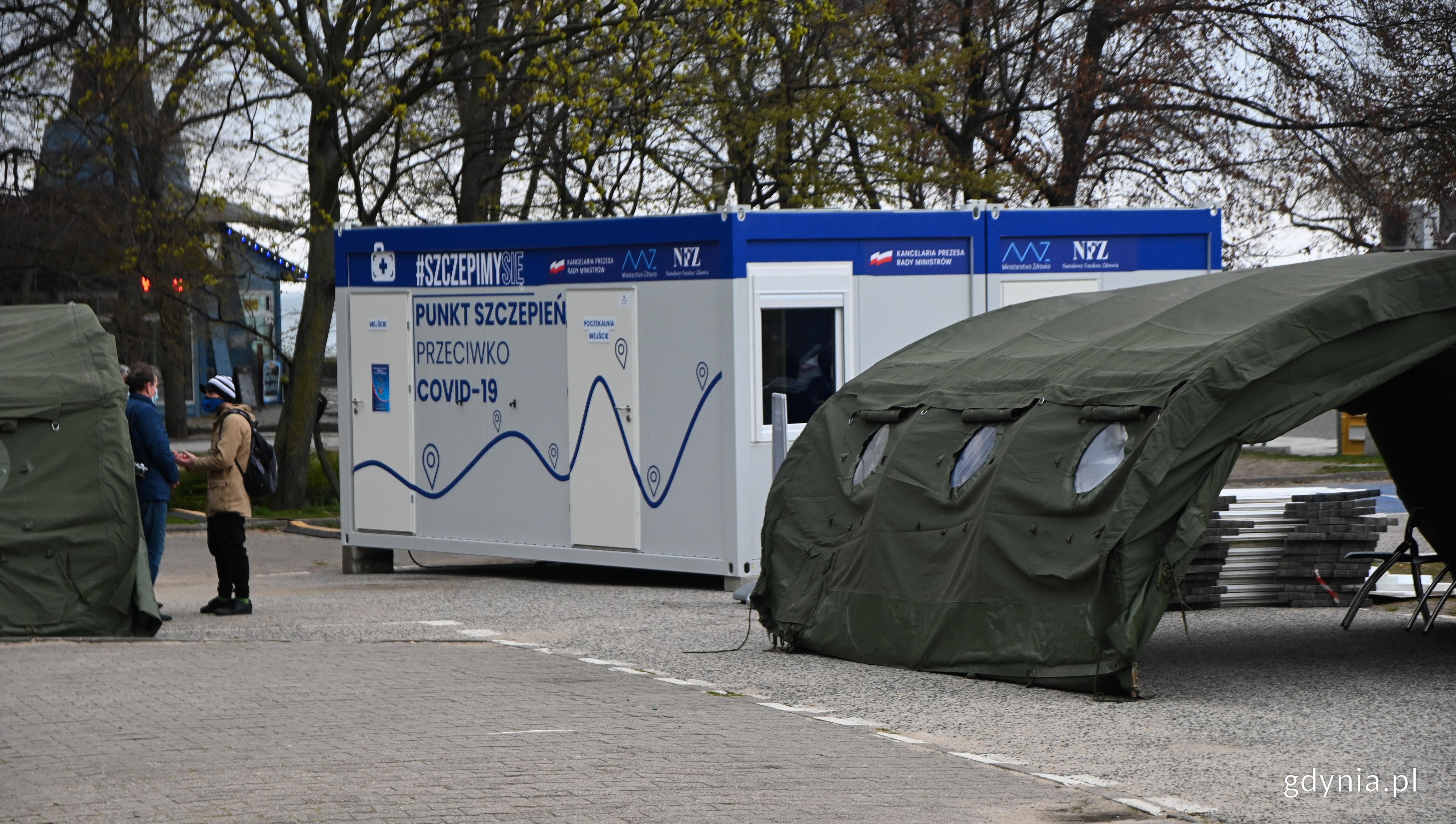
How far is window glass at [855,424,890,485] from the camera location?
10.2 m

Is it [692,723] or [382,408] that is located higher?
[382,408]

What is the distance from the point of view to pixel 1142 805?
6.09 meters

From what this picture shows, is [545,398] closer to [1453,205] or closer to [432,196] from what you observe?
[432,196]

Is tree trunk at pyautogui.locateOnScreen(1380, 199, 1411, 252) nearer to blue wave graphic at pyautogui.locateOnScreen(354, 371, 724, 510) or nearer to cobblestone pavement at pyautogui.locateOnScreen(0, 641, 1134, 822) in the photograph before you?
blue wave graphic at pyautogui.locateOnScreen(354, 371, 724, 510)

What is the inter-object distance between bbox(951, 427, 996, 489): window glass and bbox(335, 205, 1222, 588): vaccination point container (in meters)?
3.83

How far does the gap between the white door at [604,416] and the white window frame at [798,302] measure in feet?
3.54

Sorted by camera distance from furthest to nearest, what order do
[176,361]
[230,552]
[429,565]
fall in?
[176,361] → [429,565] → [230,552]

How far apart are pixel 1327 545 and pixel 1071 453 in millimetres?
3959

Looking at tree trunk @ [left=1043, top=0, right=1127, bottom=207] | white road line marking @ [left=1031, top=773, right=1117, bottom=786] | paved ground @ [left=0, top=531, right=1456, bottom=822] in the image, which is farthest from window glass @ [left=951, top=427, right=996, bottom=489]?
tree trunk @ [left=1043, top=0, right=1127, bottom=207]

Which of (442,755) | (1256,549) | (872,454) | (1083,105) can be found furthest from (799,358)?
(1083,105)

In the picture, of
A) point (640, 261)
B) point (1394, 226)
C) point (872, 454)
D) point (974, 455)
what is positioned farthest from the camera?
point (1394, 226)

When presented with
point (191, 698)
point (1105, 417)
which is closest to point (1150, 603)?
point (1105, 417)

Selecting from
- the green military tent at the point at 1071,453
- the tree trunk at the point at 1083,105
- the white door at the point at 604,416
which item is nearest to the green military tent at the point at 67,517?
the green military tent at the point at 1071,453

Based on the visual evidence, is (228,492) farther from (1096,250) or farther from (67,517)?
(1096,250)
